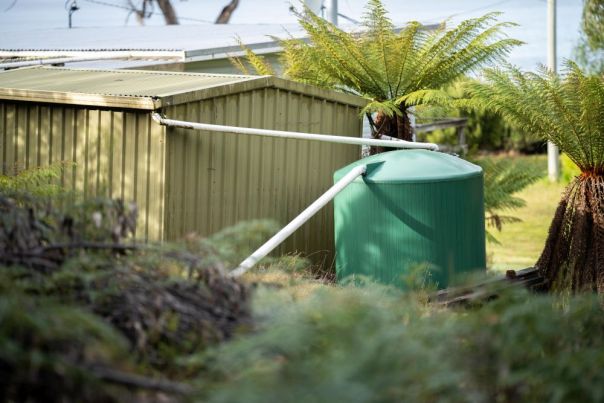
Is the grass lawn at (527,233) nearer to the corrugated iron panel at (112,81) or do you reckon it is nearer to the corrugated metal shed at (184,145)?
the corrugated metal shed at (184,145)

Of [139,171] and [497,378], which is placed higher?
[139,171]

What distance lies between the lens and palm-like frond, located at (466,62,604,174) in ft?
29.8

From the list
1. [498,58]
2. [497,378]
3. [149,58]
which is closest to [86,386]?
[497,378]

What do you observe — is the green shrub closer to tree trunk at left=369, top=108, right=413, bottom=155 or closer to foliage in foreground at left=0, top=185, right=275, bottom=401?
foliage in foreground at left=0, top=185, right=275, bottom=401

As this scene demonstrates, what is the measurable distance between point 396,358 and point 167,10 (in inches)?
1481

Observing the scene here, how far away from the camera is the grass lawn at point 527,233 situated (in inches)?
701

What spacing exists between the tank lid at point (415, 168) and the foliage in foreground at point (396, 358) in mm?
3647

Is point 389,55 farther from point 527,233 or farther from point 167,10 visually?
point 167,10

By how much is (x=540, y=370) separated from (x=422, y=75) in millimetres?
7554

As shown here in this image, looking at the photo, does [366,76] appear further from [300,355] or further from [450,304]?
[300,355]

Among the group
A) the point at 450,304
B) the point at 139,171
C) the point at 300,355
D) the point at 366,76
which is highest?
the point at 366,76

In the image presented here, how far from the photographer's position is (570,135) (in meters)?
9.45

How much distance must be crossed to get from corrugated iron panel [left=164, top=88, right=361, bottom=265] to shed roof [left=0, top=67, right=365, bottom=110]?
0.34 feet

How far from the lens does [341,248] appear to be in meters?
8.20
